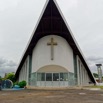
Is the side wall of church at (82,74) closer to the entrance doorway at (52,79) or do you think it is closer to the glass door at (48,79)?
the entrance doorway at (52,79)

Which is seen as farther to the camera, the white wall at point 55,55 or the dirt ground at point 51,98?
the white wall at point 55,55

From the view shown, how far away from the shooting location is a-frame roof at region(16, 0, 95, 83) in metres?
23.9

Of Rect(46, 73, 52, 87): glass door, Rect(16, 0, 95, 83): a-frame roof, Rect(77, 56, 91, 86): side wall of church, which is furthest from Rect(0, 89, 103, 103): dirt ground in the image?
Rect(77, 56, 91, 86): side wall of church

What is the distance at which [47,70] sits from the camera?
2823cm

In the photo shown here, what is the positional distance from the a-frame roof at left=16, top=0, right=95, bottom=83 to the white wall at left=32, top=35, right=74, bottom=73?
2.59 feet

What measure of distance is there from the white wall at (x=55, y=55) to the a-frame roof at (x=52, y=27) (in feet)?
2.59

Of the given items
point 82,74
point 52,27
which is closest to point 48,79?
point 52,27

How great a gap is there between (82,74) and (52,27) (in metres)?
11.6

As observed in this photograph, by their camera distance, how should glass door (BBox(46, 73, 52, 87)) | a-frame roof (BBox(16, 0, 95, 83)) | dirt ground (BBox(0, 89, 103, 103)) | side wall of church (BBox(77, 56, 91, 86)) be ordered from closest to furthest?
dirt ground (BBox(0, 89, 103, 103))
a-frame roof (BBox(16, 0, 95, 83))
glass door (BBox(46, 73, 52, 87))
side wall of church (BBox(77, 56, 91, 86))

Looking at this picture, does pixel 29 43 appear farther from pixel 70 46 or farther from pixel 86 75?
pixel 86 75

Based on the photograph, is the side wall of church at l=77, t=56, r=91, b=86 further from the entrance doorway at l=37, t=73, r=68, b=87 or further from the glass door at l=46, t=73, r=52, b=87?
the glass door at l=46, t=73, r=52, b=87

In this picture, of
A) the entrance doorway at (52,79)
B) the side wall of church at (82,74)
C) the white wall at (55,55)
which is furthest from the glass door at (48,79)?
the side wall of church at (82,74)

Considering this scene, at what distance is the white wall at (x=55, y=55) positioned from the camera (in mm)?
28344

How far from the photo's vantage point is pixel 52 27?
27.8 m
